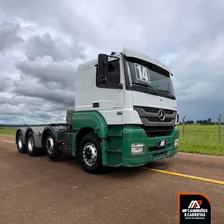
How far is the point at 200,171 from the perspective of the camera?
5.89 metres

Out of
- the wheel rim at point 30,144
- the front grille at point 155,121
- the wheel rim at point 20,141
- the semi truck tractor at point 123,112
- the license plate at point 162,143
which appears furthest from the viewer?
the wheel rim at point 20,141

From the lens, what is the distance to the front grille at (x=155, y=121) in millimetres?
5188

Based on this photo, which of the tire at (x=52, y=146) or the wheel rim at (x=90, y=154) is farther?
the tire at (x=52, y=146)

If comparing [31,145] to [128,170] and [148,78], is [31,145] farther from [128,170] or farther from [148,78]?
[148,78]

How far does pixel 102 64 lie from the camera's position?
511 cm

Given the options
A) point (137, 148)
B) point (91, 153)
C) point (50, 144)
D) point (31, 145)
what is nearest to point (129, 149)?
point (137, 148)

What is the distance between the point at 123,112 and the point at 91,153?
4.84 feet

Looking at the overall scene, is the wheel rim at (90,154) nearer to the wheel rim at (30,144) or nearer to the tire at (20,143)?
the wheel rim at (30,144)

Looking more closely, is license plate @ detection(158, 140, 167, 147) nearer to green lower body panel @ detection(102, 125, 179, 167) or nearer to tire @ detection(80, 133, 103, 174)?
green lower body panel @ detection(102, 125, 179, 167)

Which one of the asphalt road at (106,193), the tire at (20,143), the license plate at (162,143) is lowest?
the asphalt road at (106,193)

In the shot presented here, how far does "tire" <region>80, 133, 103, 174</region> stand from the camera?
563 cm

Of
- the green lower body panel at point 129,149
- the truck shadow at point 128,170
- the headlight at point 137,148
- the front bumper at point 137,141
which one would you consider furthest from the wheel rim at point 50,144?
the headlight at point 137,148

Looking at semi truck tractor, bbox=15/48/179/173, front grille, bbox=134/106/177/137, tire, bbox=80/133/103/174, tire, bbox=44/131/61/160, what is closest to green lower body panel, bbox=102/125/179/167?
semi truck tractor, bbox=15/48/179/173

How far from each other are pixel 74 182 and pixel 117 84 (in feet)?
8.00
